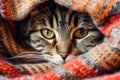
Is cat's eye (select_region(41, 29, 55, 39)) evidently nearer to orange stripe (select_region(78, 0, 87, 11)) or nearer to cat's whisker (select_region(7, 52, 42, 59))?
cat's whisker (select_region(7, 52, 42, 59))

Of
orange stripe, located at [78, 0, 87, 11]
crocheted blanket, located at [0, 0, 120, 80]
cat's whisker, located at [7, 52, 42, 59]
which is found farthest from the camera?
cat's whisker, located at [7, 52, 42, 59]

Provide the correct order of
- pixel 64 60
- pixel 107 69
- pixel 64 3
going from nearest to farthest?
1. pixel 107 69
2. pixel 64 3
3. pixel 64 60

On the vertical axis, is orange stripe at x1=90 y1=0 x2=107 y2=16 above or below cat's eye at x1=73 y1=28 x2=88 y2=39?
above

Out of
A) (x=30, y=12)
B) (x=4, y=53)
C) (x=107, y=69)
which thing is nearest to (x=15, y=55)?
(x=4, y=53)

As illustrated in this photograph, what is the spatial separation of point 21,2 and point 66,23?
20 centimetres

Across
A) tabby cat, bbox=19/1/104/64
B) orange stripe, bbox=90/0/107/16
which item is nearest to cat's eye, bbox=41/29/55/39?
tabby cat, bbox=19/1/104/64

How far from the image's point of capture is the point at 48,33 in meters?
1.30

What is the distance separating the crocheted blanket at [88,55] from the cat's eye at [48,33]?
16 centimetres

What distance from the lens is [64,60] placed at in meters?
1.19

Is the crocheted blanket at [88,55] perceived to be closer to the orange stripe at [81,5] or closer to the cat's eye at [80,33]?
the orange stripe at [81,5]

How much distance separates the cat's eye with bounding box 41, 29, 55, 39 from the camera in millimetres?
1288

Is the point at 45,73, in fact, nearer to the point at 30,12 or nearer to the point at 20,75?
the point at 20,75

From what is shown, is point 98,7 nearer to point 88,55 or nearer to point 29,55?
point 88,55

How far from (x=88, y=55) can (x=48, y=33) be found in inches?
13.9
